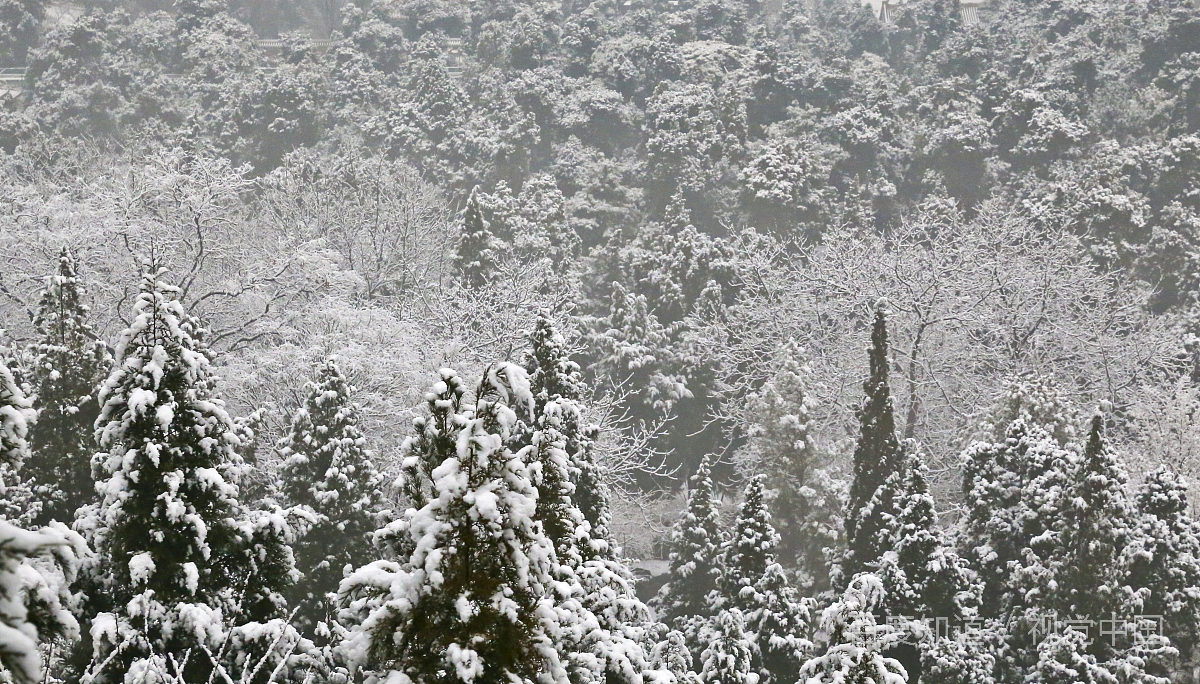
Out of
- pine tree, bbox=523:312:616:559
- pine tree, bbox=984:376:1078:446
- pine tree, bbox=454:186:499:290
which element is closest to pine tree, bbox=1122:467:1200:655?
pine tree, bbox=984:376:1078:446

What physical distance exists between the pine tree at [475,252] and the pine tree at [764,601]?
16865mm

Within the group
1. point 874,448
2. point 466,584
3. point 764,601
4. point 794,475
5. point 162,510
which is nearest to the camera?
point 466,584

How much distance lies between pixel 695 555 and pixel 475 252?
14796mm

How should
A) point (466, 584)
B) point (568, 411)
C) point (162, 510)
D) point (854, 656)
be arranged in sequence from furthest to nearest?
point (568, 411), point (854, 656), point (162, 510), point (466, 584)

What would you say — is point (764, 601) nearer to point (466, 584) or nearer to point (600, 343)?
point (466, 584)

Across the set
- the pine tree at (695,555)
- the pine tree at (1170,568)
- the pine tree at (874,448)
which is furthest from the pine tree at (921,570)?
the pine tree at (695,555)

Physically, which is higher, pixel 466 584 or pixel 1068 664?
pixel 466 584

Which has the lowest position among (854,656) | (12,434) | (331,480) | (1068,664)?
(1068,664)

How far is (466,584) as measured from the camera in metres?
5.96

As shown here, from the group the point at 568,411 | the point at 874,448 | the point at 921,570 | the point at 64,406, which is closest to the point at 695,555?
the point at 874,448

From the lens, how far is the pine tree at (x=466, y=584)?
230 inches

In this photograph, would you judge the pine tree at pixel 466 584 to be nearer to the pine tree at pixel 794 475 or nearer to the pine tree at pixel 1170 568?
the pine tree at pixel 1170 568

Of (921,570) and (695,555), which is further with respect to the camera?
(695,555)

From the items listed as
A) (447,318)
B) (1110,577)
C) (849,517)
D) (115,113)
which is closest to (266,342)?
(447,318)
